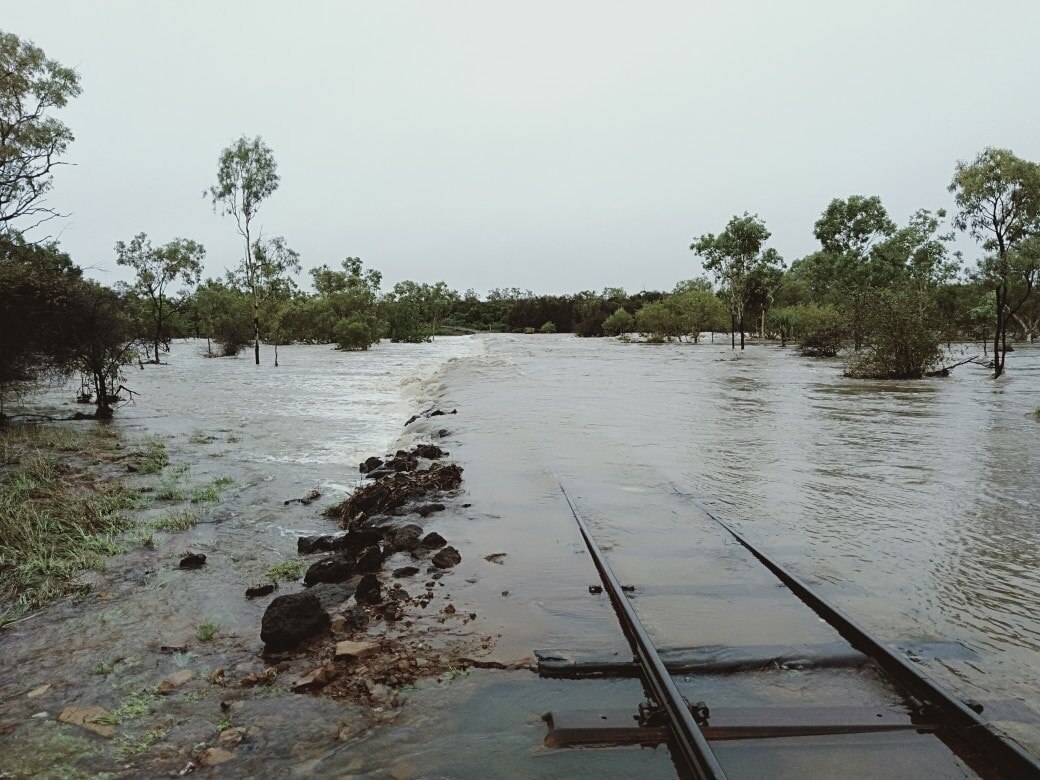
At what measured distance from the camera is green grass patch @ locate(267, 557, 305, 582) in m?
5.23

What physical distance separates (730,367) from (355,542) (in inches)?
1161

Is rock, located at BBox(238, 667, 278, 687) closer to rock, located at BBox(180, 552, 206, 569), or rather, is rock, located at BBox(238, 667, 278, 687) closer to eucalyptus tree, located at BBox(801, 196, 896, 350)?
rock, located at BBox(180, 552, 206, 569)

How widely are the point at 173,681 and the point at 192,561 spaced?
2088 mm

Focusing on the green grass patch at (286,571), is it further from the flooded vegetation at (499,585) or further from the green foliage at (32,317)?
the green foliage at (32,317)

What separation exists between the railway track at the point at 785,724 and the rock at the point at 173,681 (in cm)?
207

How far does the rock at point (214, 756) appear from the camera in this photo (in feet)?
9.32

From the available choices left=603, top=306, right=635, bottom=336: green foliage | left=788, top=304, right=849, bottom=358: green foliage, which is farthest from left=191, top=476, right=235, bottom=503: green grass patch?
left=603, top=306, right=635, bottom=336: green foliage

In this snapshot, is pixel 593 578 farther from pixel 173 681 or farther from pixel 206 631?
pixel 173 681

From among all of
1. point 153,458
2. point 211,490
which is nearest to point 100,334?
point 153,458

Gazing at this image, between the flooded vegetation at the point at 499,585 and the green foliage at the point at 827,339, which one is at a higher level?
the green foliage at the point at 827,339

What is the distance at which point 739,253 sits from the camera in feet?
148

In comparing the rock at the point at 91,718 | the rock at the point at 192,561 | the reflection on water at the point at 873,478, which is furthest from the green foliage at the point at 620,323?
the rock at the point at 91,718

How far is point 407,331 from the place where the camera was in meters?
75.4

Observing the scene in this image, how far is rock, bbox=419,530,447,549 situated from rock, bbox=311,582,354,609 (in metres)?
1.07
